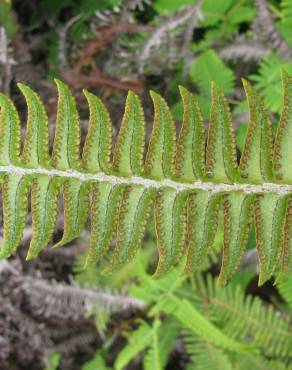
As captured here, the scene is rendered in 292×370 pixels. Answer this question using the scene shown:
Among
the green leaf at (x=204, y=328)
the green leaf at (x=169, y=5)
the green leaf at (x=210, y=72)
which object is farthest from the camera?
the green leaf at (x=169, y=5)

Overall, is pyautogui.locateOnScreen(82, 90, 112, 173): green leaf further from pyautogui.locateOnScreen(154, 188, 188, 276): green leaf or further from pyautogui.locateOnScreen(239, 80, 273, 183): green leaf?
pyautogui.locateOnScreen(239, 80, 273, 183): green leaf

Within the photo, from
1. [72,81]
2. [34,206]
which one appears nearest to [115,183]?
[34,206]

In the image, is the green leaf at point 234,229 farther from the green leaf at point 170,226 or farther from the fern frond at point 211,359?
the fern frond at point 211,359

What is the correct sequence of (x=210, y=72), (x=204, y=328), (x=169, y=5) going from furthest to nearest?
1. (x=169, y=5)
2. (x=210, y=72)
3. (x=204, y=328)

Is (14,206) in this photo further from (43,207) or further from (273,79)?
(273,79)

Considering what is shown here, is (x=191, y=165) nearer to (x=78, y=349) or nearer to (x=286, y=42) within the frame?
(x=286, y=42)

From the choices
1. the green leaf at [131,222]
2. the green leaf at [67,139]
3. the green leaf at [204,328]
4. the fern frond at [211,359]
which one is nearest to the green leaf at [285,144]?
the green leaf at [131,222]

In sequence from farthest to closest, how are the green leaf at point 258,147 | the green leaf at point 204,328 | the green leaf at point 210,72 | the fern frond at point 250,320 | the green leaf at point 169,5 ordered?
the green leaf at point 169,5
the fern frond at point 250,320
the green leaf at point 210,72
the green leaf at point 204,328
the green leaf at point 258,147

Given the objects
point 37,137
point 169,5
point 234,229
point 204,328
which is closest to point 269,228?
point 234,229

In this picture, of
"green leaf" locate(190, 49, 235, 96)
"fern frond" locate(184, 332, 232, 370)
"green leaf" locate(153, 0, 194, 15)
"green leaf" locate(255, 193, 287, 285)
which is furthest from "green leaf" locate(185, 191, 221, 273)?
"green leaf" locate(153, 0, 194, 15)
